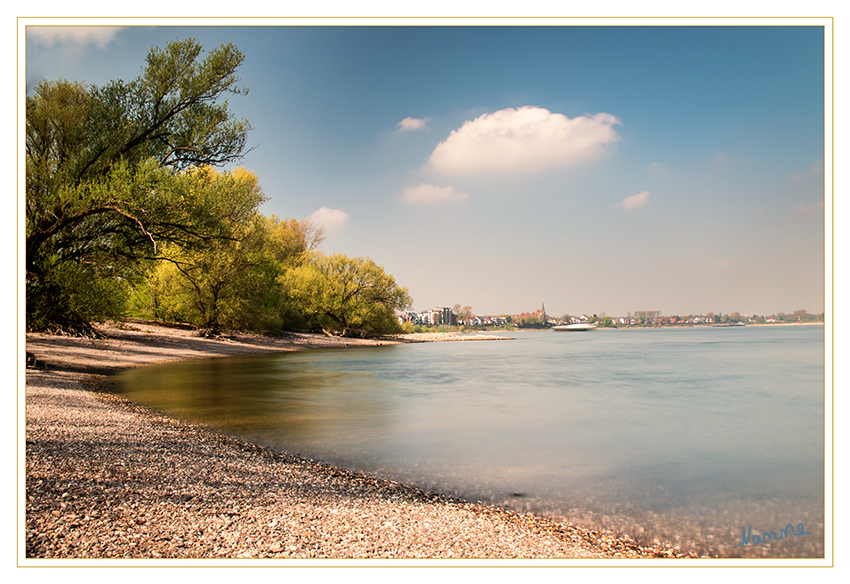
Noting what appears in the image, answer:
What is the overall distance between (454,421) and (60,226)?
1087cm

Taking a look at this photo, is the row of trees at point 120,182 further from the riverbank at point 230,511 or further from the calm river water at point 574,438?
the riverbank at point 230,511

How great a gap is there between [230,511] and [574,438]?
7.46 m

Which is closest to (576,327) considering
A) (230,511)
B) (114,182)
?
(114,182)

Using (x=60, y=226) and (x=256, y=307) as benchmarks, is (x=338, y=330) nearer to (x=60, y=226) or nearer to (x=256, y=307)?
(x=256, y=307)

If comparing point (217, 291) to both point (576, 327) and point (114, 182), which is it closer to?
point (114, 182)

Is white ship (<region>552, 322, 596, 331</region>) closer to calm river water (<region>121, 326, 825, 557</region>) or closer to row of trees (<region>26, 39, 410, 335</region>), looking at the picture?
calm river water (<region>121, 326, 825, 557</region>)

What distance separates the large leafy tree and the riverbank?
212 inches

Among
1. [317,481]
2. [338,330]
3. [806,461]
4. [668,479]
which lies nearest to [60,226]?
[317,481]

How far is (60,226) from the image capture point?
1088 cm

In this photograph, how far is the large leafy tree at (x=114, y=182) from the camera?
11.0 metres

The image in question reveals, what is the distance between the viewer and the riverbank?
352 centimetres

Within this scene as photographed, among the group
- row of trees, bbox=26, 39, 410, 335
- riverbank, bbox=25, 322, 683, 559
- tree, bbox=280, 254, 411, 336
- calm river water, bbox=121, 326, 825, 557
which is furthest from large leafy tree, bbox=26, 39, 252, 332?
tree, bbox=280, 254, 411, 336

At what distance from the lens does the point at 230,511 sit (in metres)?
4.19

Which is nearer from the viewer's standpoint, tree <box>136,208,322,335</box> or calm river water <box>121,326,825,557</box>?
calm river water <box>121,326,825,557</box>
